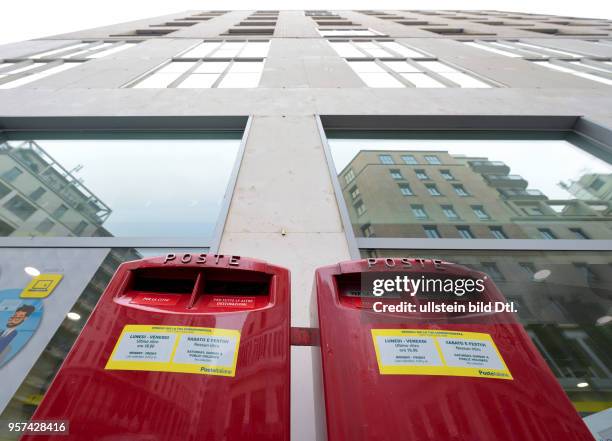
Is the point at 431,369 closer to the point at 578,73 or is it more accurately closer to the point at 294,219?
the point at 294,219

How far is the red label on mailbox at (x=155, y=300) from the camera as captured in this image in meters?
1.29

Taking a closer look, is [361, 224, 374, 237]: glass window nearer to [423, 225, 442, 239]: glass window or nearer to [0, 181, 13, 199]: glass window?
[423, 225, 442, 239]: glass window

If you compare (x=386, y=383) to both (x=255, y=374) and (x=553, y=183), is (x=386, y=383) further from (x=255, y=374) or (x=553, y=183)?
(x=553, y=183)

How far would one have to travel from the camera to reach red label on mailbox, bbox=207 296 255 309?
1306mm

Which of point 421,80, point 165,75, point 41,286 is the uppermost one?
point 165,75

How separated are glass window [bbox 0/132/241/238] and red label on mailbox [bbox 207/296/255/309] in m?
1.56

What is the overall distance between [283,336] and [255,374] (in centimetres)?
19

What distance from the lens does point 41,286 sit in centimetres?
225

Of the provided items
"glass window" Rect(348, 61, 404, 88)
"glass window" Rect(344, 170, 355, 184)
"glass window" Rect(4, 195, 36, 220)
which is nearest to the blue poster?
"glass window" Rect(4, 195, 36, 220)

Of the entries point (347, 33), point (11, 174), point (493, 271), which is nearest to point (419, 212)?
point (493, 271)

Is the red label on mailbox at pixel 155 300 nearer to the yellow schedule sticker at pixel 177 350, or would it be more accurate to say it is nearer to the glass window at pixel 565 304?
the yellow schedule sticker at pixel 177 350

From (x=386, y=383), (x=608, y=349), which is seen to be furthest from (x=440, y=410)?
(x=608, y=349)

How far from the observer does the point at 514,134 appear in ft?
14.4

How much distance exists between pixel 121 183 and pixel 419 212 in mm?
3570
